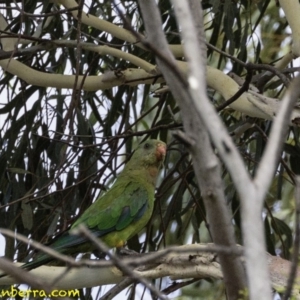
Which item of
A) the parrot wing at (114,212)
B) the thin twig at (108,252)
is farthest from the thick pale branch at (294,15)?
the thin twig at (108,252)

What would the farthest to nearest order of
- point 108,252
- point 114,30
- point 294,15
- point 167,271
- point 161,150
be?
point 161,150 < point 114,30 < point 294,15 < point 167,271 < point 108,252

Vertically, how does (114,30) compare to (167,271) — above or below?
above

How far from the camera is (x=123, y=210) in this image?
88.1 inches

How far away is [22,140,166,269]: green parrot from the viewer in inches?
83.3

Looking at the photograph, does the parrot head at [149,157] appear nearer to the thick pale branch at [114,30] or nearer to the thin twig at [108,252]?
the thick pale branch at [114,30]

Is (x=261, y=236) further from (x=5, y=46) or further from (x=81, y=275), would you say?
(x=5, y=46)

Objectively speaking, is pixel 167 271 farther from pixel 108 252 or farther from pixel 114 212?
pixel 108 252

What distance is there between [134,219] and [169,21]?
2.44ft

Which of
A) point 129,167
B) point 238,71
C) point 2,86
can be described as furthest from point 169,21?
point 2,86

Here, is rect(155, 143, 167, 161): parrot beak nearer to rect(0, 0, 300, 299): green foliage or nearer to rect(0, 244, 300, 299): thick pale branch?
rect(0, 0, 300, 299): green foliage

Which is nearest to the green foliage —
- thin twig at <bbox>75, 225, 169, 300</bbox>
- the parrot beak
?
the parrot beak

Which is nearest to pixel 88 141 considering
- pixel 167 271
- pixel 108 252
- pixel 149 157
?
pixel 149 157

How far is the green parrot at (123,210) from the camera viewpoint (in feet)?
6.94

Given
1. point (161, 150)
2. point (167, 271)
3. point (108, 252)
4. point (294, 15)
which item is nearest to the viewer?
point (108, 252)
